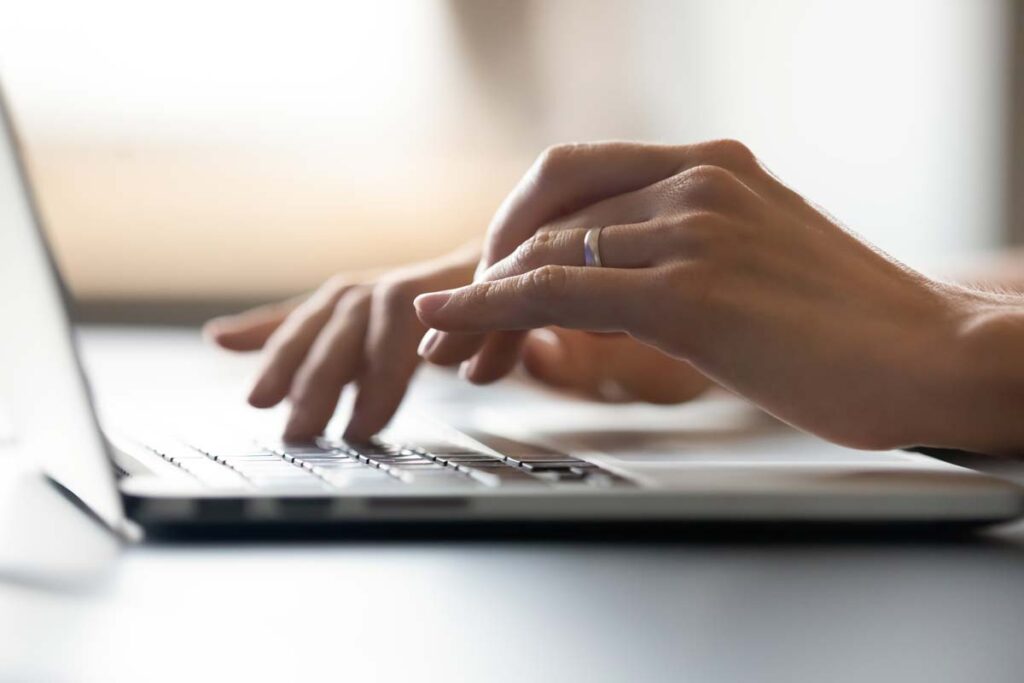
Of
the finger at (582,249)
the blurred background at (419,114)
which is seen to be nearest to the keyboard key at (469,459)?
the finger at (582,249)

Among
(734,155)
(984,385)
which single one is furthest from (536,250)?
(984,385)

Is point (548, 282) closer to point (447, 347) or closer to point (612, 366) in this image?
point (447, 347)

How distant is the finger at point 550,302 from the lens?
0.55m

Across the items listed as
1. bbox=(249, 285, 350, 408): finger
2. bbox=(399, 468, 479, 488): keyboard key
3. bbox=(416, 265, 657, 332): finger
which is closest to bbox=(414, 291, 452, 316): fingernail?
bbox=(416, 265, 657, 332): finger

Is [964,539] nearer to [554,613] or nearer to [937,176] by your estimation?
[554,613]

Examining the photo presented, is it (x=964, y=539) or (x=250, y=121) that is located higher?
(x=250, y=121)

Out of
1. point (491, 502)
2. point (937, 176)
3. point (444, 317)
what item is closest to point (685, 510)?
point (491, 502)

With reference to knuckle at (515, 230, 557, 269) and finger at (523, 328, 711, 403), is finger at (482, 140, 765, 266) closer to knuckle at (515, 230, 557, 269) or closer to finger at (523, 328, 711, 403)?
knuckle at (515, 230, 557, 269)

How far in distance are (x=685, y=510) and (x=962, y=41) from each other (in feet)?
9.36

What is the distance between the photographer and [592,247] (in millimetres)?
591

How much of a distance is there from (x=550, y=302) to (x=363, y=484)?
0.15 m

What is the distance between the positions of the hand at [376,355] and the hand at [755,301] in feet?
0.40

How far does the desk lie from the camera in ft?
1.00

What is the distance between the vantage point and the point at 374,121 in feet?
8.64
